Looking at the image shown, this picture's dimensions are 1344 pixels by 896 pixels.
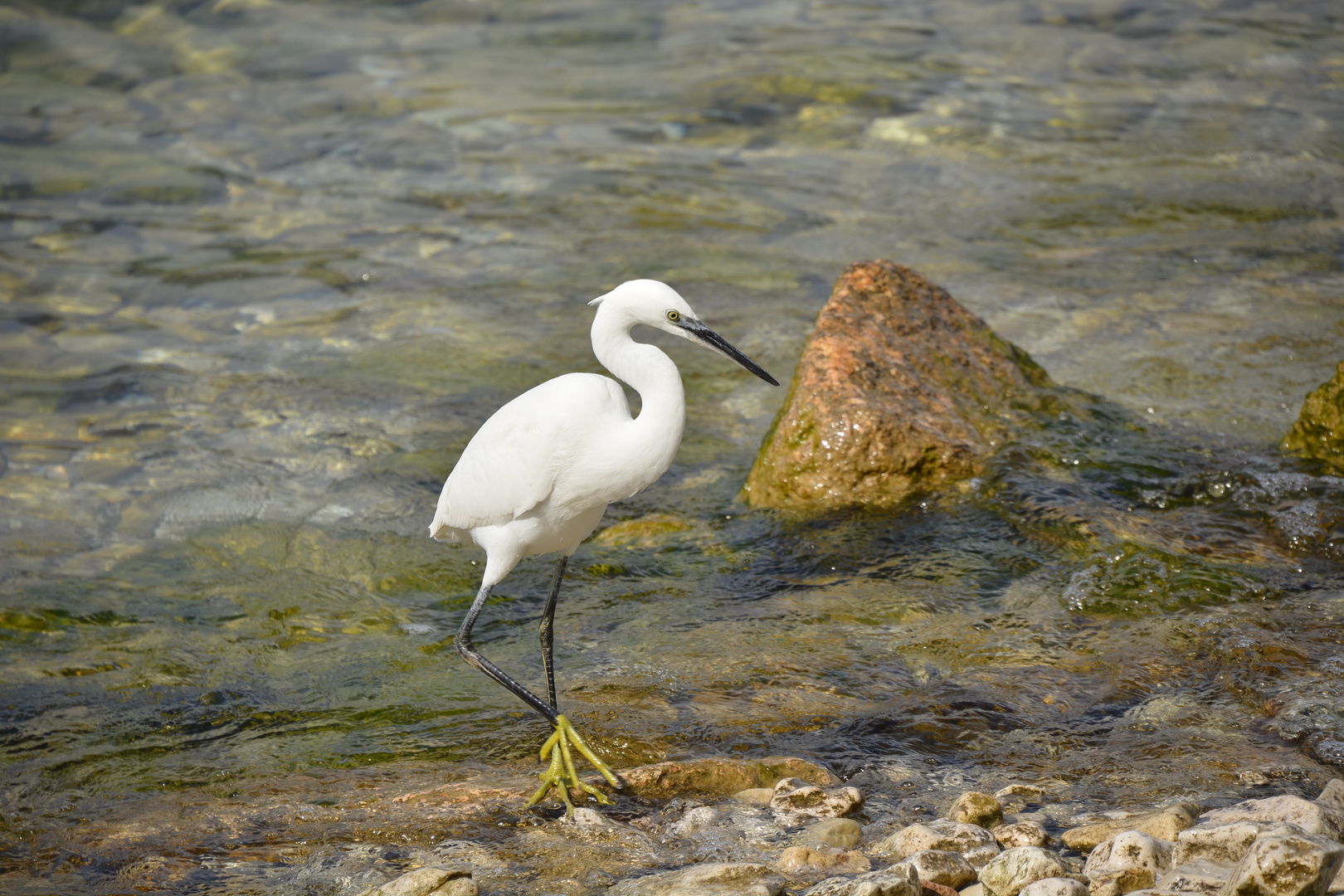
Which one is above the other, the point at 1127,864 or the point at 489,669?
the point at 1127,864

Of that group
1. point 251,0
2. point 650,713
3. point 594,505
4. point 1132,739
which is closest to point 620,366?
point 594,505

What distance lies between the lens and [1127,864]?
9.27 feet

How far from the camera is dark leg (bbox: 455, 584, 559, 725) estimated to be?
153 inches

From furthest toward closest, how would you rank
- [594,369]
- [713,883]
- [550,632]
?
1. [594,369]
2. [550,632]
3. [713,883]

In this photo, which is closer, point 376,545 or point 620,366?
point 620,366

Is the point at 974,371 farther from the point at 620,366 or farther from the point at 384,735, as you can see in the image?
the point at 384,735

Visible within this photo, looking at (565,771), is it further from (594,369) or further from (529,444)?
(594,369)

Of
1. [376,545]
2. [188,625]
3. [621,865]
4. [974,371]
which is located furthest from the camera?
[974,371]

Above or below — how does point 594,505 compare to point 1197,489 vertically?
above

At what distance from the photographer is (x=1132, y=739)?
3.68m

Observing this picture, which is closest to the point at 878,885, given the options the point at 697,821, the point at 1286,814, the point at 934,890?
the point at 934,890

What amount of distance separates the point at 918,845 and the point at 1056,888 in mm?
459

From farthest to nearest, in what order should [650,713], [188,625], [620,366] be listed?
[188,625], [650,713], [620,366]

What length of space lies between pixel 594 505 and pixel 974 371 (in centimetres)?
285
